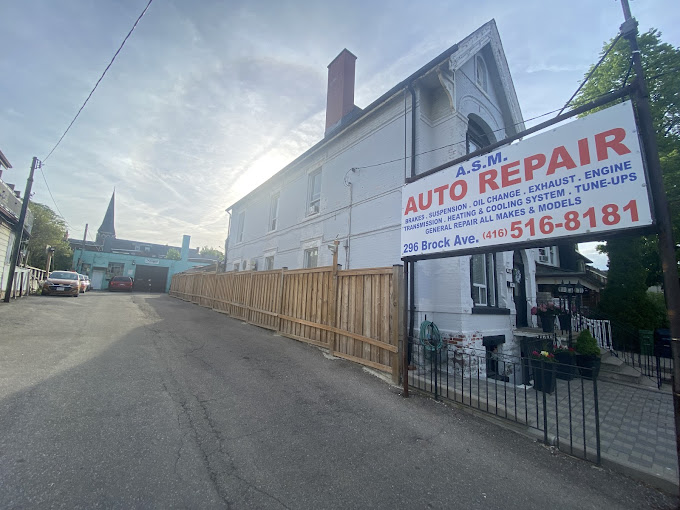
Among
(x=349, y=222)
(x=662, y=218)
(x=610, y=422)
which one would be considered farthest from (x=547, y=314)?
(x=662, y=218)

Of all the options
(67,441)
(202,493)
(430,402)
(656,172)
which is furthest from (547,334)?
(67,441)

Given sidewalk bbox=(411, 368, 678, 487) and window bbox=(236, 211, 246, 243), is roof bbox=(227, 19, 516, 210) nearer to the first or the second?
window bbox=(236, 211, 246, 243)

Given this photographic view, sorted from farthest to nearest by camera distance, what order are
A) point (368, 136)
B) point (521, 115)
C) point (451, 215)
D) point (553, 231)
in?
point (521, 115) → point (368, 136) → point (451, 215) → point (553, 231)

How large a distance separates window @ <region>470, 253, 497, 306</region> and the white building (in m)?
0.03

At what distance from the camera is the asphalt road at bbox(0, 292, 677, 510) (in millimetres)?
2529

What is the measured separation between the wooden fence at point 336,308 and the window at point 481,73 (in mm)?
8647

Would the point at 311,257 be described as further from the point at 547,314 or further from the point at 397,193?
the point at 547,314

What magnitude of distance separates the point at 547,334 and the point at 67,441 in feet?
36.6

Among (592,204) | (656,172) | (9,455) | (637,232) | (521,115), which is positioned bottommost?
(9,455)

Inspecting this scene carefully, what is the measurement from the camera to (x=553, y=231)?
3.45 m

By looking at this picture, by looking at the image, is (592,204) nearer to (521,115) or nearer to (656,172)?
(656,172)

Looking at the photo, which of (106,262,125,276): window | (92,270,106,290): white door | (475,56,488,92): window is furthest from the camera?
(106,262,125,276): window

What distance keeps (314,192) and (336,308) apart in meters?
7.16

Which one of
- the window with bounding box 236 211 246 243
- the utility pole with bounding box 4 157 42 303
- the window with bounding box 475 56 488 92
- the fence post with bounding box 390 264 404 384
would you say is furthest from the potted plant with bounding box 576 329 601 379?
the utility pole with bounding box 4 157 42 303
